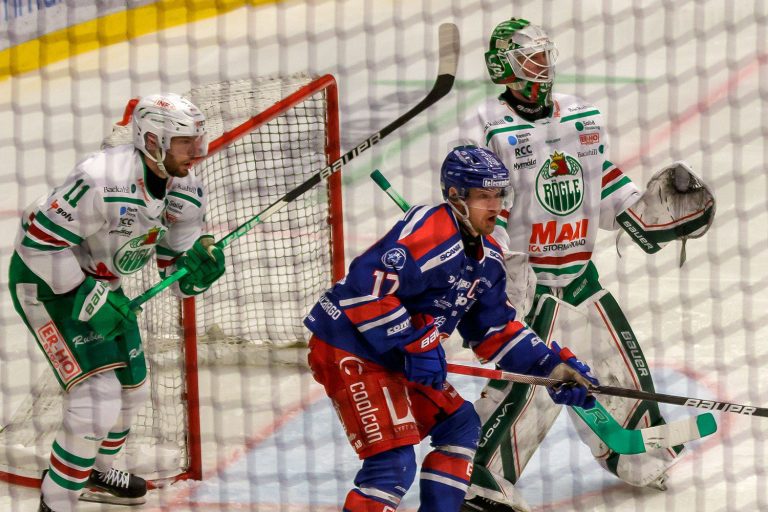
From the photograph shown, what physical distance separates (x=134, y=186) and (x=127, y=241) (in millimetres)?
187

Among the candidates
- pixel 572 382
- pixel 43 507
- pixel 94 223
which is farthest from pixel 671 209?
pixel 43 507

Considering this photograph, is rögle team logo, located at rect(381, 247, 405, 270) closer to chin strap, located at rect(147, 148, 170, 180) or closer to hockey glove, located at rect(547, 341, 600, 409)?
hockey glove, located at rect(547, 341, 600, 409)

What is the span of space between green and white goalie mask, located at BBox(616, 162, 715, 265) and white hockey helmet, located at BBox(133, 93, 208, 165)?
1.37 m

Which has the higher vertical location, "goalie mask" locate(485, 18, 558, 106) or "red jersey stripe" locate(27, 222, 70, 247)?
"goalie mask" locate(485, 18, 558, 106)

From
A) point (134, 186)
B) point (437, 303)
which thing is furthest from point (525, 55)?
point (134, 186)

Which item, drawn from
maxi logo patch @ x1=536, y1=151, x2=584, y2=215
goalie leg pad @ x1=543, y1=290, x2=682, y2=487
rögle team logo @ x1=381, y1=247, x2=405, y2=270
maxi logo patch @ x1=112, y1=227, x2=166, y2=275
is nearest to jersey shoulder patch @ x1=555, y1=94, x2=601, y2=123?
maxi logo patch @ x1=536, y1=151, x2=584, y2=215

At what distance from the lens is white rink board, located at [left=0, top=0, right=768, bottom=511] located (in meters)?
4.57

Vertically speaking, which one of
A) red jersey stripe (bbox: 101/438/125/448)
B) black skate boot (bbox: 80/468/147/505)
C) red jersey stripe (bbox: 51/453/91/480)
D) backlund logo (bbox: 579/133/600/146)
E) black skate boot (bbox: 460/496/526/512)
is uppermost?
backlund logo (bbox: 579/133/600/146)

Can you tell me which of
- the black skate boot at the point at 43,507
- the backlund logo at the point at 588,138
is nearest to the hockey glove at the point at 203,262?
the black skate boot at the point at 43,507

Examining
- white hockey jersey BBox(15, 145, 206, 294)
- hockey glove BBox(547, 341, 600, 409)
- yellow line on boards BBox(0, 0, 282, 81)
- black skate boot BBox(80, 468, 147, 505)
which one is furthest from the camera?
yellow line on boards BBox(0, 0, 282, 81)

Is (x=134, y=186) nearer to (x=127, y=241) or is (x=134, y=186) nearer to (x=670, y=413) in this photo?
(x=127, y=241)

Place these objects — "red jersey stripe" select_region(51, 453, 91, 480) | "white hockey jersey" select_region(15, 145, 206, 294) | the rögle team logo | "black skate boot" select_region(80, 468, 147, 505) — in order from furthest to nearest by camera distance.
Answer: "black skate boot" select_region(80, 468, 147, 505) → "red jersey stripe" select_region(51, 453, 91, 480) → "white hockey jersey" select_region(15, 145, 206, 294) → the rögle team logo

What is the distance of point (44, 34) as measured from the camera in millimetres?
8164

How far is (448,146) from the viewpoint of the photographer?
423 cm
